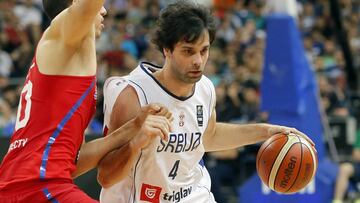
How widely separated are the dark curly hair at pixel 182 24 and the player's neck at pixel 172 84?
7.8 inches

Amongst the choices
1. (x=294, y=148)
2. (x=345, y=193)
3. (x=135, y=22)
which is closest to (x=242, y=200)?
(x=345, y=193)

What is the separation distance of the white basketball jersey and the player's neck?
0.03 metres

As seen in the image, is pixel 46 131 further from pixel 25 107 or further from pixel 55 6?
pixel 55 6

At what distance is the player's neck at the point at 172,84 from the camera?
5.38m

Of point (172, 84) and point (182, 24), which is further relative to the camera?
point (172, 84)

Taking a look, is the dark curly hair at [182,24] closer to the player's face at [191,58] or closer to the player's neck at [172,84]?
the player's face at [191,58]

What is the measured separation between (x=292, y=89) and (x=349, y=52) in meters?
5.03

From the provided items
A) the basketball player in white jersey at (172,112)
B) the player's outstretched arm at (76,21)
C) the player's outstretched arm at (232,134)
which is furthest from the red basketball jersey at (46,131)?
the player's outstretched arm at (232,134)

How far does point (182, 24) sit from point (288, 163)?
3.94 feet

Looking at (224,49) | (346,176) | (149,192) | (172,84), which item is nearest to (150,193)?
(149,192)

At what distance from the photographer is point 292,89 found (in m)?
10.6

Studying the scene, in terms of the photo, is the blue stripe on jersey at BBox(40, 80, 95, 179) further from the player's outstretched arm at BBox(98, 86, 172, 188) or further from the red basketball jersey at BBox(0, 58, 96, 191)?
the player's outstretched arm at BBox(98, 86, 172, 188)

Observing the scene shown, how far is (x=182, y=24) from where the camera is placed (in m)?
5.18

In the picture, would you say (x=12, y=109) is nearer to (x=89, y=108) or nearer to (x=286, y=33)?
(x=286, y=33)
